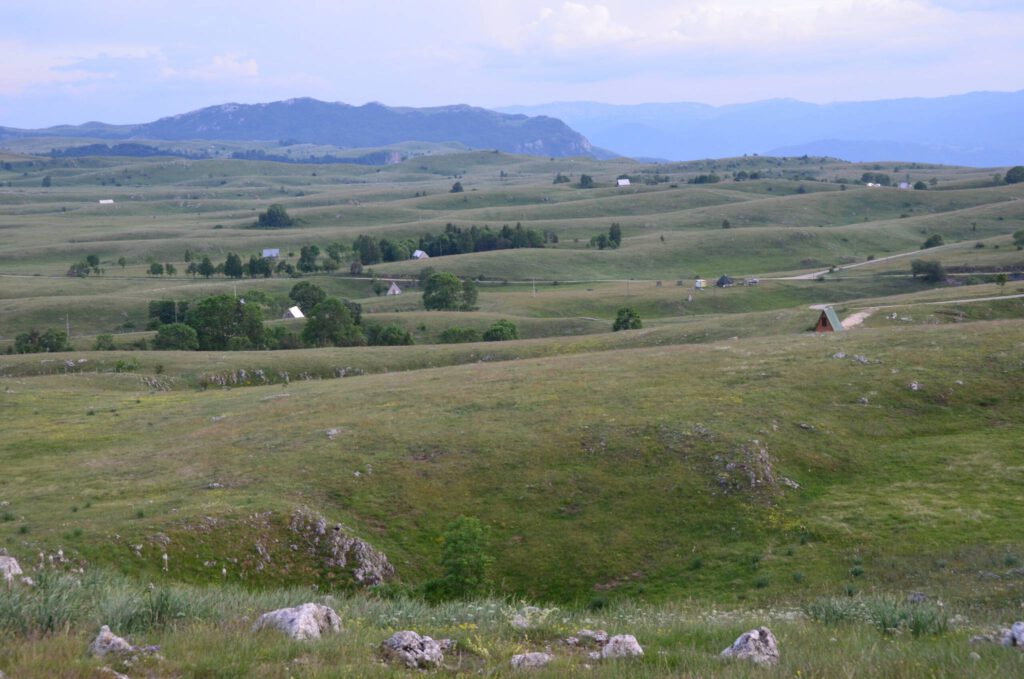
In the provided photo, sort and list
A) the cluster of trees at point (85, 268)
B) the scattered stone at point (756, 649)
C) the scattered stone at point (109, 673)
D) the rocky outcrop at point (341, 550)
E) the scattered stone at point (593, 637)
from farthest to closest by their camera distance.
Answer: the cluster of trees at point (85, 268) → the rocky outcrop at point (341, 550) → the scattered stone at point (593, 637) → the scattered stone at point (756, 649) → the scattered stone at point (109, 673)

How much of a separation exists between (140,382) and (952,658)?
60.3 meters

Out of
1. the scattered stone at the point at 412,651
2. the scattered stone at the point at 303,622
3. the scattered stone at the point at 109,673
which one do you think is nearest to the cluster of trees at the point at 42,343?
the scattered stone at the point at 303,622

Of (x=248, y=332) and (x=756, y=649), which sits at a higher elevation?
(x=756, y=649)

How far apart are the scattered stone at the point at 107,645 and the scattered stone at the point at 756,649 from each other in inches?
321

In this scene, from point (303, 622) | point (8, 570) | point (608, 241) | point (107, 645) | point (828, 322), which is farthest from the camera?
point (608, 241)

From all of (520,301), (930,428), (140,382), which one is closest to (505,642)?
(930,428)

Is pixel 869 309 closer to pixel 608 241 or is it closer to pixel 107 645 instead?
pixel 107 645

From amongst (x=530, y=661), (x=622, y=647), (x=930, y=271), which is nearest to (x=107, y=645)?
(x=530, y=661)

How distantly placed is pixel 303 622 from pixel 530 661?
3426 millimetres

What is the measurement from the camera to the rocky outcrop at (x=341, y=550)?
28.6 m

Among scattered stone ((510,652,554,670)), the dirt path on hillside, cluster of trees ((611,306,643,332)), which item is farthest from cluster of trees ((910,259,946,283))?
scattered stone ((510,652,554,670))

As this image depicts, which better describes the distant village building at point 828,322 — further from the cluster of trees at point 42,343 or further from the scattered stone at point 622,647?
the cluster of trees at point 42,343

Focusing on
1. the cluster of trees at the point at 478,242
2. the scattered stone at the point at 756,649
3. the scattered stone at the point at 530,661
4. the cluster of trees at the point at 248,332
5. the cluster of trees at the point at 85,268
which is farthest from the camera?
the cluster of trees at the point at 478,242

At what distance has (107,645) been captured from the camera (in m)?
11.0
